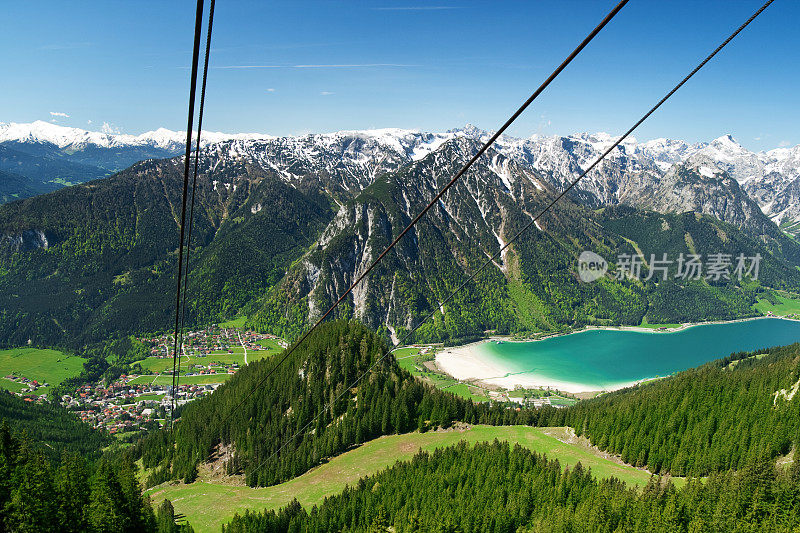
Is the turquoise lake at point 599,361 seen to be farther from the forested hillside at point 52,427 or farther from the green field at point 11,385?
the green field at point 11,385

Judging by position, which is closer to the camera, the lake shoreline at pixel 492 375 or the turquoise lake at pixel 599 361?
the lake shoreline at pixel 492 375

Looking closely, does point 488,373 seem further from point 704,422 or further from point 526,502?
point 526,502

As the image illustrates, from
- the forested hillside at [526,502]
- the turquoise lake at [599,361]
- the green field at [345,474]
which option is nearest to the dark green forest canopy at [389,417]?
the green field at [345,474]

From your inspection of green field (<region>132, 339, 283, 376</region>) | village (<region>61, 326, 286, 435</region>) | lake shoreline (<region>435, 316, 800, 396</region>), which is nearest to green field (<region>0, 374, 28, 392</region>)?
village (<region>61, 326, 286, 435</region>)

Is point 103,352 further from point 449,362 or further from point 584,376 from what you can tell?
point 584,376

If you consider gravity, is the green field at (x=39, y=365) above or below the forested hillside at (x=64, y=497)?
below

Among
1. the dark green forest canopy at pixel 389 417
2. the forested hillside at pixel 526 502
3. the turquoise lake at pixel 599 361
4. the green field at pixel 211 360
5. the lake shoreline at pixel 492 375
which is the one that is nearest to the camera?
the forested hillside at pixel 526 502

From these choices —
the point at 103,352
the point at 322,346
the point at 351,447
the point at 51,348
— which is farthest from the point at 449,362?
the point at 51,348
